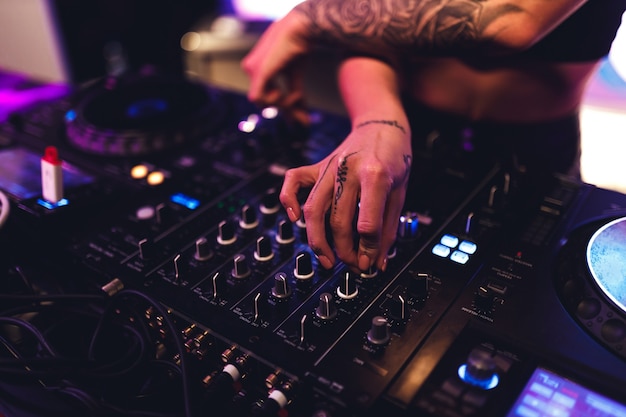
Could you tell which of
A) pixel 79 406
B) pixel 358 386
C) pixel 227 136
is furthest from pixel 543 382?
pixel 227 136

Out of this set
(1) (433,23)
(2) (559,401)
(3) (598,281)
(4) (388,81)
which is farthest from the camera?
(4) (388,81)

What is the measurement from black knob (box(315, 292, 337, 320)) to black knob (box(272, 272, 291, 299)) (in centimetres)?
5

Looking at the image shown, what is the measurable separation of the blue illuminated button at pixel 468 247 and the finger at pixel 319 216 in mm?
181

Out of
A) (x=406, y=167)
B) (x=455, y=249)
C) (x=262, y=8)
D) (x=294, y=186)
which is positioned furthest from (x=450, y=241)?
(x=262, y=8)

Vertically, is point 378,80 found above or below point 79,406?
above

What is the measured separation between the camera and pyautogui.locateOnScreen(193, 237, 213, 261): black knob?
775 mm

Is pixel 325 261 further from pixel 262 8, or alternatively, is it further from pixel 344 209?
pixel 262 8

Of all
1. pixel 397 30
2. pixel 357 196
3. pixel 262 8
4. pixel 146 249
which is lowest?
pixel 262 8

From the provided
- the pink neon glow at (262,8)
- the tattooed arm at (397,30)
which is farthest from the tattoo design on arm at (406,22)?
the pink neon glow at (262,8)

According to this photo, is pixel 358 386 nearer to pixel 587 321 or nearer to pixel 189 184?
pixel 587 321

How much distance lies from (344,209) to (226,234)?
0.65ft

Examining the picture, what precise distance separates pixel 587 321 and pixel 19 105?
1.29 m

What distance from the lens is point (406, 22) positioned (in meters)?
0.90

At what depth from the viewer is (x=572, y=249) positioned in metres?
0.74
